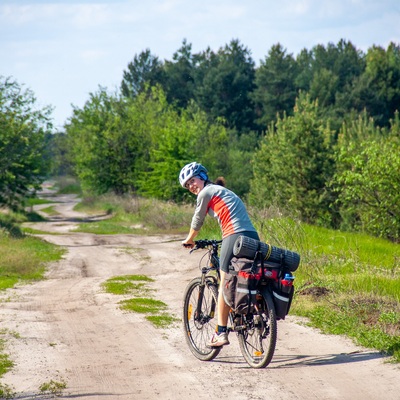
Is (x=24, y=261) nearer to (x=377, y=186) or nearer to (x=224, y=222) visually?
(x=224, y=222)

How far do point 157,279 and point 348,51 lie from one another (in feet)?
251

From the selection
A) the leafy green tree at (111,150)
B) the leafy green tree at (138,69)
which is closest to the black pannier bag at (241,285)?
the leafy green tree at (111,150)

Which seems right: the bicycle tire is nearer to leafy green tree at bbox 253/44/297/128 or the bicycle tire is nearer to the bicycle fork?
the bicycle fork

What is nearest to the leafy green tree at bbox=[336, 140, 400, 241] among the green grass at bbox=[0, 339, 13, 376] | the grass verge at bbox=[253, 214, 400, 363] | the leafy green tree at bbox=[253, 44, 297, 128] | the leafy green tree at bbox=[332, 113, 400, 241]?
the leafy green tree at bbox=[332, 113, 400, 241]

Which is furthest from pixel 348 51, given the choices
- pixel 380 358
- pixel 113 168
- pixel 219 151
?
pixel 380 358

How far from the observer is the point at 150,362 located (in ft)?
25.4

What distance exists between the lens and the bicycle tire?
702 cm

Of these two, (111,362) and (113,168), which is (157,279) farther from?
(113,168)

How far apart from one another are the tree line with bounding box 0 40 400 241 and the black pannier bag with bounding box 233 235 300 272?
8.28 metres

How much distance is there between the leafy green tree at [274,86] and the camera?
81062mm

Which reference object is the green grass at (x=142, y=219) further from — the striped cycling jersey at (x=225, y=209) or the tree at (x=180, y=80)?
the tree at (x=180, y=80)

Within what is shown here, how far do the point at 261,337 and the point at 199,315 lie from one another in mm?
1378

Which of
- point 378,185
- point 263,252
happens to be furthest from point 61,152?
point 263,252

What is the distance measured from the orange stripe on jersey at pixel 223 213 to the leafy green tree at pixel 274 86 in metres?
73.4
